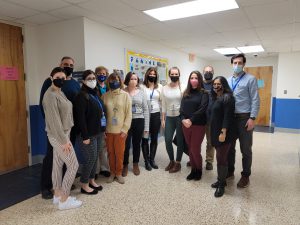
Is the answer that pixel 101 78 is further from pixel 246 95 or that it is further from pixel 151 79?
pixel 246 95

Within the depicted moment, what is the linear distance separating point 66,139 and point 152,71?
1604 millimetres

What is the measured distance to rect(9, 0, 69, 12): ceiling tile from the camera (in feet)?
8.56

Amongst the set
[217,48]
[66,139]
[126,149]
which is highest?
[217,48]

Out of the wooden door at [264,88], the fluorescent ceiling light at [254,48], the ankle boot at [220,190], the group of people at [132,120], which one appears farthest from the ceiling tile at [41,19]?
the wooden door at [264,88]

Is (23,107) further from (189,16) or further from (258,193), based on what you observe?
(258,193)

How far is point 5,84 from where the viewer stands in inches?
130

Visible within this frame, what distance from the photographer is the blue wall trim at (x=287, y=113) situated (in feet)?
20.5

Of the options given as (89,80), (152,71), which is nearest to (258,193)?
(152,71)

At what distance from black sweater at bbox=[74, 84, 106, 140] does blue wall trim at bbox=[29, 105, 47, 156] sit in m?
1.52

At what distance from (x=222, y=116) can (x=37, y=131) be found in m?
2.89

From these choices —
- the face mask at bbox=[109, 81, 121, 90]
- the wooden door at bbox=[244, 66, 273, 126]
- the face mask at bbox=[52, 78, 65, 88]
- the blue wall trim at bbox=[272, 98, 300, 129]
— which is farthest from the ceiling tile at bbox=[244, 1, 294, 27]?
the wooden door at bbox=[244, 66, 273, 126]

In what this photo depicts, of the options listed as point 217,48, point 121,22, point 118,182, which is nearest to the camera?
point 118,182

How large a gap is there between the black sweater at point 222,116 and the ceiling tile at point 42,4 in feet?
6.89

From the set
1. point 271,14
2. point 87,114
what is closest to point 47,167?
point 87,114
